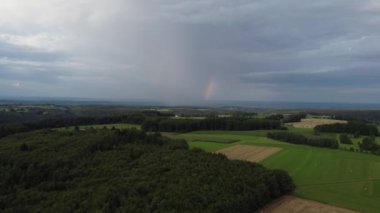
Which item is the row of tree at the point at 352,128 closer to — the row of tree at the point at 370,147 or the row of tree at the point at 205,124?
the row of tree at the point at 205,124

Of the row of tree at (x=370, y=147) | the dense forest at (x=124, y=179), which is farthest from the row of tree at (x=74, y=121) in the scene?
the row of tree at (x=370, y=147)

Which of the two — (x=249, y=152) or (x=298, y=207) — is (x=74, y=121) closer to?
(x=249, y=152)

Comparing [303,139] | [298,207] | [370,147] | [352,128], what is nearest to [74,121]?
[303,139]

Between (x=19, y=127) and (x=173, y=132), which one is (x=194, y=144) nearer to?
(x=173, y=132)

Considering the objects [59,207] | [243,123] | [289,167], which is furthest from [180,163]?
[243,123]

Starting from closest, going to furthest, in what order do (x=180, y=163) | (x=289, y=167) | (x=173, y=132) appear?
(x=180, y=163)
(x=289, y=167)
(x=173, y=132)

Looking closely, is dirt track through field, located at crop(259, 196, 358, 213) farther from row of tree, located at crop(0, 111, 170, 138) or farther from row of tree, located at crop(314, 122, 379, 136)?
row of tree, located at crop(314, 122, 379, 136)

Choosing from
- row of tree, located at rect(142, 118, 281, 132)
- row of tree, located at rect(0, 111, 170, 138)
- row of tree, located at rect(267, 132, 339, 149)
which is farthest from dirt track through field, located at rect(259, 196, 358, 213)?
row of tree, located at rect(0, 111, 170, 138)
